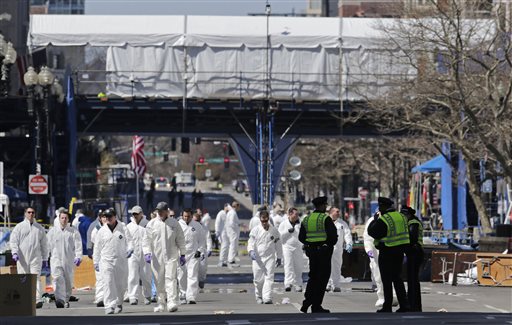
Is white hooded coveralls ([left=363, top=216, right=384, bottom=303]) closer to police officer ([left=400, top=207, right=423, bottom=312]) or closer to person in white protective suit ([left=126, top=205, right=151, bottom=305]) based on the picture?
police officer ([left=400, top=207, right=423, bottom=312])

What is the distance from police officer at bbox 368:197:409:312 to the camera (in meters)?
19.4

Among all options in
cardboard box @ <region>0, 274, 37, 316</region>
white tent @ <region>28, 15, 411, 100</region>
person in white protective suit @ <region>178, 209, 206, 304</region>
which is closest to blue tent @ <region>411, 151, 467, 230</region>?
white tent @ <region>28, 15, 411, 100</region>

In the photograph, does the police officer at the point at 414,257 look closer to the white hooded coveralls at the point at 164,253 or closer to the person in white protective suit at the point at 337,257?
the white hooded coveralls at the point at 164,253

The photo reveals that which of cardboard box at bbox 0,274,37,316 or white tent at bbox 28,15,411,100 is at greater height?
white tent at bbox 28,15,411,100

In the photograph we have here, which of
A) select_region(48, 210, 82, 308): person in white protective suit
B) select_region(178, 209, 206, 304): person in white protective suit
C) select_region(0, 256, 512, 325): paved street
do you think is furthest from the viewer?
select_region(178, 209, 206, 304): person in white protective suit

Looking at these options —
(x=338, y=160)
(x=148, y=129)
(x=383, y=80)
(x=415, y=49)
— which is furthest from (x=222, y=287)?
(x=338, y=160)

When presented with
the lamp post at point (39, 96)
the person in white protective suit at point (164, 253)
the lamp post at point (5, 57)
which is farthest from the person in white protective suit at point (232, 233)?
the person in white protective suit at point (164, 253)

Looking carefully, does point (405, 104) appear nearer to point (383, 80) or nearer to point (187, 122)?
point (383, 80)

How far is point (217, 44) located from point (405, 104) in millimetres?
12757

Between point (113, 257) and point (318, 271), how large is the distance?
419 cm

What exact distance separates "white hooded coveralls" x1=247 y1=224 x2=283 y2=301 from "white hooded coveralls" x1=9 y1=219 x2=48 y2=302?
364 cm

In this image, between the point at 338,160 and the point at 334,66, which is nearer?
the point at 334,66

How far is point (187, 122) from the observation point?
56.4m

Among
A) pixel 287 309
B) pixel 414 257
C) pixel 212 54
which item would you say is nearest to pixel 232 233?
pixel 212 54
